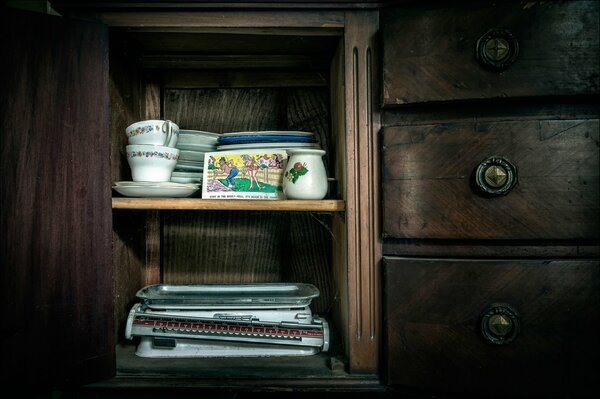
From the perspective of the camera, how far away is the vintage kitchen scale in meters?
0.85

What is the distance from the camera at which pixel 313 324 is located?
874mm

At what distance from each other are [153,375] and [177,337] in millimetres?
104

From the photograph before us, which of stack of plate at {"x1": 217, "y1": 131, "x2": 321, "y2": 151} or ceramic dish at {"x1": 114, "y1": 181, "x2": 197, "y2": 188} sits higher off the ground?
stack of plate at {"x1": 217, "y1": 131, "x2": 321, "y2": 151}

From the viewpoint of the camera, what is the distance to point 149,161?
0.83 m

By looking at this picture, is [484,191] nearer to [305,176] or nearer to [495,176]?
[495,176]

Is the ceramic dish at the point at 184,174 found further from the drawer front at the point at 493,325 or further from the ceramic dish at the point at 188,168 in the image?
the drawer front at the point at 493,325

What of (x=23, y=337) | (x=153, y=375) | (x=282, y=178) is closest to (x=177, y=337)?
(x=153, y=375)

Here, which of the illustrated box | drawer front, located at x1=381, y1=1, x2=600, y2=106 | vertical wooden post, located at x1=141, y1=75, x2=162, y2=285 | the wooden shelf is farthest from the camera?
vertical wooden post, located at x1=141, y1=75, x2=162, y2=285

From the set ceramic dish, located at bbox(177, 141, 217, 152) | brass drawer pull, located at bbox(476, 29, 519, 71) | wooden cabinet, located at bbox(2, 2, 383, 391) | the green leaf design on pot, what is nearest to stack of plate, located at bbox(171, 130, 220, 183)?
ceramic dish, located at bbox(177, 141, 217, 152)

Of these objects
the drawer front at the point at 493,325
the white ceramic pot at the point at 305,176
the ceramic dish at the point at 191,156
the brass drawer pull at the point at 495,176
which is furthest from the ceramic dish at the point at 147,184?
the brass drawer pull at the point at 495,176

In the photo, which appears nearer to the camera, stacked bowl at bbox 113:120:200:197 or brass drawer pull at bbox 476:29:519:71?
brass drawer pull at bbox 476:29:519:71

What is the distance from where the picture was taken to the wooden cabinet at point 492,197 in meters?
0.67

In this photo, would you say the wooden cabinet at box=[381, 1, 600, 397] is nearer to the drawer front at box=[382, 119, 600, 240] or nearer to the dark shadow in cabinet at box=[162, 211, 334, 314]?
the drawer front at box=[382, 119, 600, 240]

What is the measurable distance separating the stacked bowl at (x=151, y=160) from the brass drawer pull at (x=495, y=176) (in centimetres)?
57
